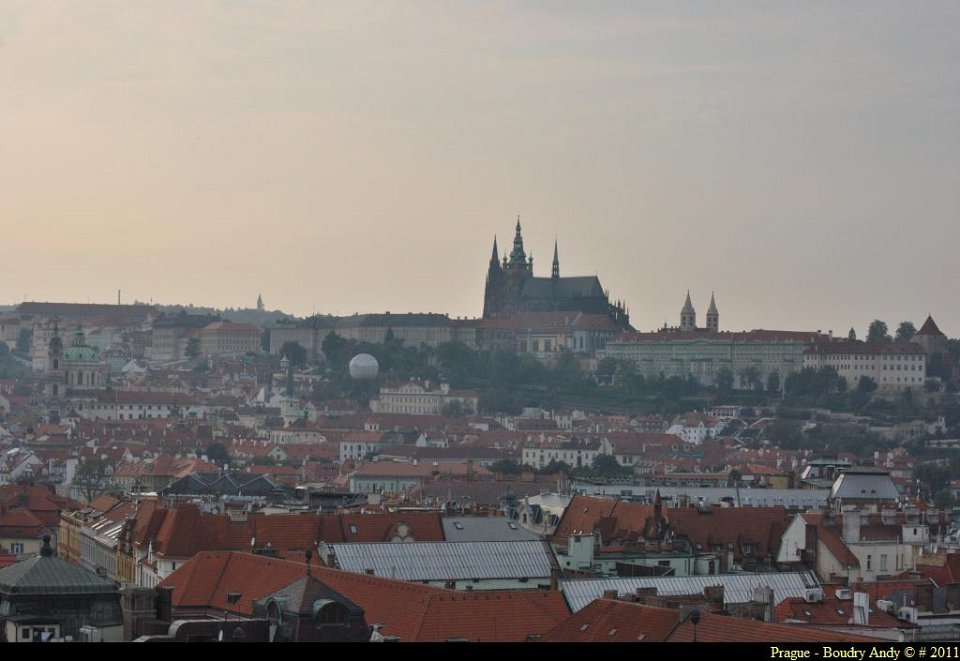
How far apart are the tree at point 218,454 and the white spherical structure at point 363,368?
51531mm

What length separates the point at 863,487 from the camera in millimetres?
63156

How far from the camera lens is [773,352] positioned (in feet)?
563

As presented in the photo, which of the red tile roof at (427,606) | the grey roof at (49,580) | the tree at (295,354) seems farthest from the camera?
the tree at (295,354)

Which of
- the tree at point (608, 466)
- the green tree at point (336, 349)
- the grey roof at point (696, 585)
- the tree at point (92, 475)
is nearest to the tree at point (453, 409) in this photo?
the green tree at point (336, 349)

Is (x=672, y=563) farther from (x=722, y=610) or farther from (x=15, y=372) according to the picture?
(x=15, y=372)

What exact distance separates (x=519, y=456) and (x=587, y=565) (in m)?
80.7

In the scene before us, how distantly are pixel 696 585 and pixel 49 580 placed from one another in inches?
382

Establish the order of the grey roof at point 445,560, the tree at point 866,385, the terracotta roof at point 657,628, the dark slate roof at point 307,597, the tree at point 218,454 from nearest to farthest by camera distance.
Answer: the terracotta roof at point 657,628 → the dark slate roof at point 307,597 → the grey roof at point 445,560 → the tree at point 218,454 → the tree at point 866,385

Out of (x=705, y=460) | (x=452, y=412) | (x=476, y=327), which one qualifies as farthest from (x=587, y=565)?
(x=476, y=327)

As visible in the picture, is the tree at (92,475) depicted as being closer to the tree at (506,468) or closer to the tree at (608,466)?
the tree at (506,468)

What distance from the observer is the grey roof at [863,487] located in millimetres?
62000

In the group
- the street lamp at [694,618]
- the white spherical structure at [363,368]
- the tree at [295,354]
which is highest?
the tree at [295,354]
